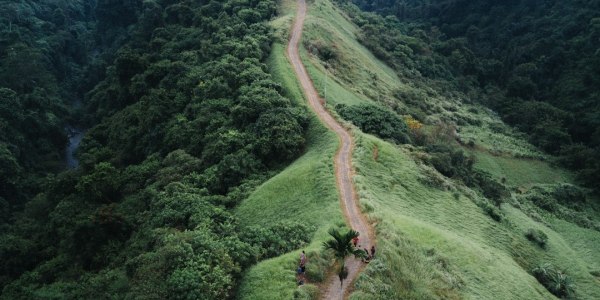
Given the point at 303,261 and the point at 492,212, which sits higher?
the point at 492,212

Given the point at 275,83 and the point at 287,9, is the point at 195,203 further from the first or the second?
the point at 287,9

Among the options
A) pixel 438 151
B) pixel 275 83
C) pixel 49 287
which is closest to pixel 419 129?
pixel 438 151

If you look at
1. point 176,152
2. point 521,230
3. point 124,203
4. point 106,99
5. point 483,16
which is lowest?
point 106,99

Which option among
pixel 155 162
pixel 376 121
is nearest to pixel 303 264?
pixel 376 121

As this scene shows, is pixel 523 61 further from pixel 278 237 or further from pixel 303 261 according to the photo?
pixel 303 261

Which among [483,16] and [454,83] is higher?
[483,16]

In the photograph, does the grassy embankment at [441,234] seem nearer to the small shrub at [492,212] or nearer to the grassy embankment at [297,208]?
the small shrub at [492,212]

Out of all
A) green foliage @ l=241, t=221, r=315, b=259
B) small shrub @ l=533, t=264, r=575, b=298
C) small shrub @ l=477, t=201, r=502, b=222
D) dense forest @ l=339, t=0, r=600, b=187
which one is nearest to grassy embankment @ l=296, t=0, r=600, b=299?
small shrub @ l=477, t=201, r=502, b=222
